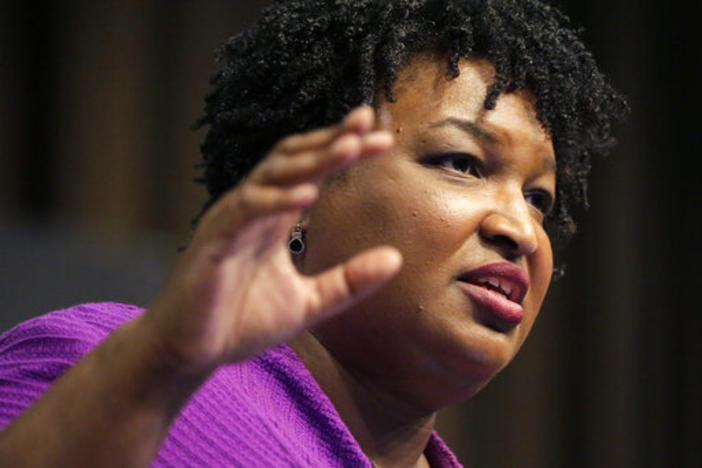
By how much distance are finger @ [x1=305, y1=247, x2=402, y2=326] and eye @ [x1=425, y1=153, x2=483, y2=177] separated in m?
0.43

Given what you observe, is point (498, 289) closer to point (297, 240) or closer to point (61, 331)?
point (297, 240)

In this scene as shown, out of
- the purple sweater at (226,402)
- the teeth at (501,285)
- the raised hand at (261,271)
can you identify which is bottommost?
the purple sweater at (226,402)

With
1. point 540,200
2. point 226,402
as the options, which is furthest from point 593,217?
point 226,402

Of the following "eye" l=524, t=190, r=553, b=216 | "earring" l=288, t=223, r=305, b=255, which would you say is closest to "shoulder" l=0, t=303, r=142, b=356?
"earring" l=288, t=223, r=305, b=255

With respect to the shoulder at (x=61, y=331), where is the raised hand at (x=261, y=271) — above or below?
above

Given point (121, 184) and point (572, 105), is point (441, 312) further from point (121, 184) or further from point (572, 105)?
point (121, 184)

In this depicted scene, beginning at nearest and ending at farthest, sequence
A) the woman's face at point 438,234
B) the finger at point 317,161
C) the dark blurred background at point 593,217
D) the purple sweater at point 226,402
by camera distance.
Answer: the finger at point 317,161, the purple sweater at point 226,402, the woman's face at point 438,234, the dark blurred background at point 593,217

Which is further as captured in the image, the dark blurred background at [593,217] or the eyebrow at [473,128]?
the dark blurred background at [593,217]

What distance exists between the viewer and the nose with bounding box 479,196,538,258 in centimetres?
107

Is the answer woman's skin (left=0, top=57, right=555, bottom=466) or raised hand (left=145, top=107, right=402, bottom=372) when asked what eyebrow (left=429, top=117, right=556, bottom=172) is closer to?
woman's skin (left=0, top=57, right=555, bottom=466)

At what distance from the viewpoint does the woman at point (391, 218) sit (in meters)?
0.98

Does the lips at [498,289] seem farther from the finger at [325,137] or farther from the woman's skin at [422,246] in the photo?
the finger at [325,137]

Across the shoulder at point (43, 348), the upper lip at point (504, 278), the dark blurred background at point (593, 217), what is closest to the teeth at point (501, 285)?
the upper lip at point (504, 278)

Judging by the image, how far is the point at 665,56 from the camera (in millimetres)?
2549
